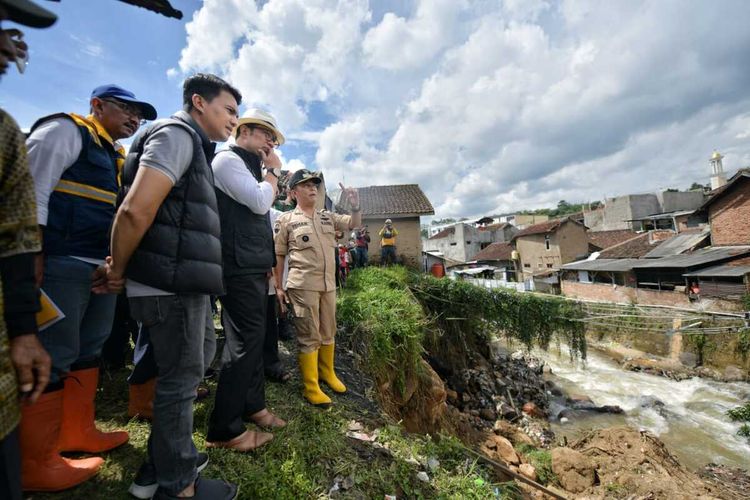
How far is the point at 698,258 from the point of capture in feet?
53.6

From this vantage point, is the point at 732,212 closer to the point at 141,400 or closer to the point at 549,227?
the point at 549,227

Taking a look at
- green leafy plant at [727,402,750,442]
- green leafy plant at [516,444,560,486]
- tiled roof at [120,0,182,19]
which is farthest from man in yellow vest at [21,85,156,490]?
green leafy plant at [727,402,750,442]

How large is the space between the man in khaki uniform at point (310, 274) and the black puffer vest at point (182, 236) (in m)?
1.37

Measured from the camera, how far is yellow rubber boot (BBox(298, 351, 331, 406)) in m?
3.01

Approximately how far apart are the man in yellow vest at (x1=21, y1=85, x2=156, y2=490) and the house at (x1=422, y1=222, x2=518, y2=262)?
39.3m

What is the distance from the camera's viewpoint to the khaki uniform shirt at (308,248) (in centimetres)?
302

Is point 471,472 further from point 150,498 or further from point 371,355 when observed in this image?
point 150,498

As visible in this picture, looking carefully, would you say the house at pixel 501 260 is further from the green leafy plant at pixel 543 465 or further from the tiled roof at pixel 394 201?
the green leafy plant at pixel 543 465

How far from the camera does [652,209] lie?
108 ft

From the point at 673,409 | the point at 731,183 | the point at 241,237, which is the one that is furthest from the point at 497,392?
the point at 731,183

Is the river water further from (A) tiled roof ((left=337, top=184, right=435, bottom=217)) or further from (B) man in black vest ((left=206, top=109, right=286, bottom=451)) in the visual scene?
(B) man in black vest ((left=206, top=109, right=286, bottom=451))

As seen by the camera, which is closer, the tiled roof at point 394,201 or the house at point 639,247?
the tiled roof at point 394,201

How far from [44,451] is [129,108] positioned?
2.14 m

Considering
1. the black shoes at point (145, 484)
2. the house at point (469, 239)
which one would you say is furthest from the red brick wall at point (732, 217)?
the black shoes at point (145, 484)
